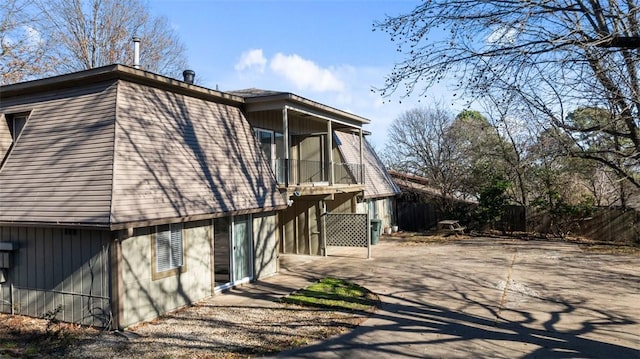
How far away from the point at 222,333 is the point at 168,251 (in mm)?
2332

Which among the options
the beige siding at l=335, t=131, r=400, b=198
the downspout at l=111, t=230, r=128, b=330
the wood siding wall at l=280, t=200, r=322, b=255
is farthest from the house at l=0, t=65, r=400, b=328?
the beige siding at l=335, t=131, r=400, b=198

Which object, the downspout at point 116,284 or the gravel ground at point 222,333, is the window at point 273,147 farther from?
the downspout at point 116,284

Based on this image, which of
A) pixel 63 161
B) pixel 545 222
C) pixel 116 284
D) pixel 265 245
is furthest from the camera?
pixel 545 222

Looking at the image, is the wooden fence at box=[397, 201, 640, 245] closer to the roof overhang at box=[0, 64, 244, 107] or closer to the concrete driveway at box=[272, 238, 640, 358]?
the concrete driveway at box=[272, 238, 640, 358]

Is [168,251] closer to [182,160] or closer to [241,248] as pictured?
[182,160]

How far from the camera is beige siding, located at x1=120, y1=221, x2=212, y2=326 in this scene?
7.97 metres

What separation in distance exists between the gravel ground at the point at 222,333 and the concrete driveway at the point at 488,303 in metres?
0.52

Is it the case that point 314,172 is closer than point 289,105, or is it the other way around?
point 289,105

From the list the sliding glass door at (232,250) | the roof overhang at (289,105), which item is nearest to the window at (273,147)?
the roof overhang at (289,105)

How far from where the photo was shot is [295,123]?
51.4 ft

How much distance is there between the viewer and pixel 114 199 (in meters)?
7.69

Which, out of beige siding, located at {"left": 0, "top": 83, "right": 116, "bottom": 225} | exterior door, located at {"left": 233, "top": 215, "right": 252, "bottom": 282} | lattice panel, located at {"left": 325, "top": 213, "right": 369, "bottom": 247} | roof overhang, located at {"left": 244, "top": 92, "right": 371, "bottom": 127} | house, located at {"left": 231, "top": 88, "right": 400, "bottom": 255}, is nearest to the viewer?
beige siding, located at {"left": 0, "top": 83, "right": 116, "bottom": 225}

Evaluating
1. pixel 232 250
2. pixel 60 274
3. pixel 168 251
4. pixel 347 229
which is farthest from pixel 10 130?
pixel 347 229

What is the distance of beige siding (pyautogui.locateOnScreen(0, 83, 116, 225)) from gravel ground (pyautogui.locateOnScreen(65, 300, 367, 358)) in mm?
2064
